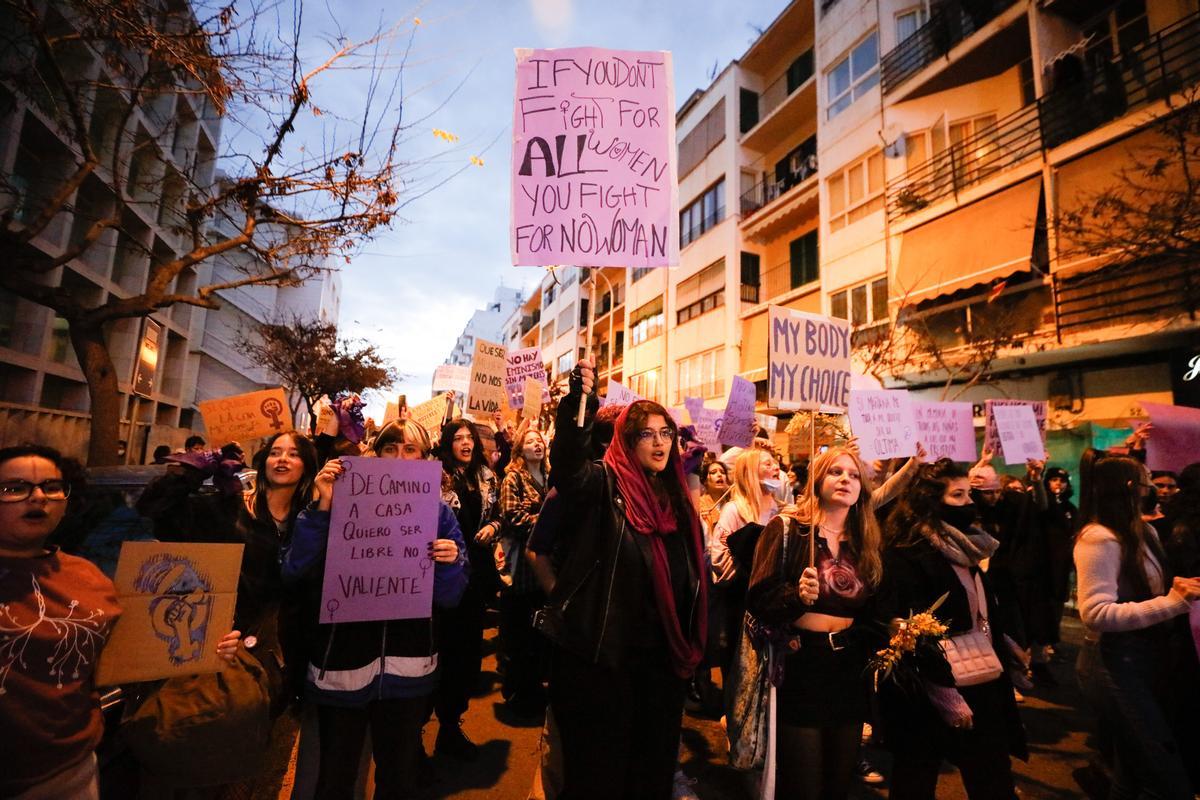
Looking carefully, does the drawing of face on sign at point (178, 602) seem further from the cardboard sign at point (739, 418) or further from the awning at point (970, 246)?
the awning at point (970, 246)

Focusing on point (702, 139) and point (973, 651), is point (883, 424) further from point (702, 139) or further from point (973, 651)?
point (702, 139)

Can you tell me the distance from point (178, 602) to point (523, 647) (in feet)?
10.1

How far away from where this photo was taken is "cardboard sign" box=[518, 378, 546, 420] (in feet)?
28.0

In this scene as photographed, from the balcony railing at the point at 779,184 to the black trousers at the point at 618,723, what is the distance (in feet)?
64.6

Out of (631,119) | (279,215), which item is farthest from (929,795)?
(279,215)

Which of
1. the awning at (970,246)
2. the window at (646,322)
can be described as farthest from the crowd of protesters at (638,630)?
the window at (646,322)

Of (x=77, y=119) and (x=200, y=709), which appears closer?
(x=200, y=709)

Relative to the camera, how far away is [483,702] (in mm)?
4855

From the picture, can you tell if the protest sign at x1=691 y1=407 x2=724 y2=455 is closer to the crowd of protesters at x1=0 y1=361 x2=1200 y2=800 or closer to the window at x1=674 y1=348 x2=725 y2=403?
the crowd of protesters at x1=0 y1=361 x2=1200 y2=800

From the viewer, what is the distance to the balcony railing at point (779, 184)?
1980 cm

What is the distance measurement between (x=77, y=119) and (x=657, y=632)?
342 inches

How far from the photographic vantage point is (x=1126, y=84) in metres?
10.6

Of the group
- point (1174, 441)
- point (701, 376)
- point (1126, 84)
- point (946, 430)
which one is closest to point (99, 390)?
point (946, 430)

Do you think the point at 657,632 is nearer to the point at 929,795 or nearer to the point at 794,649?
the point at 794,649
